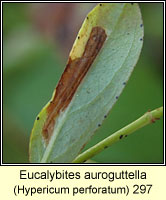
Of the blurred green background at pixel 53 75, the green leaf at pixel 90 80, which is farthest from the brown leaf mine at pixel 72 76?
the blurred green background at pixel 53 75

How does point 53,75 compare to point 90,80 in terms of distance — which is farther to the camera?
point 53,75

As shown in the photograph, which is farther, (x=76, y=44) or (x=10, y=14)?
(x=10, y=14)

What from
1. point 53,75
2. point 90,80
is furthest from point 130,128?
point 53,75

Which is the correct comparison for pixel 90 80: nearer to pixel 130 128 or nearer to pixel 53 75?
pixel 130 128

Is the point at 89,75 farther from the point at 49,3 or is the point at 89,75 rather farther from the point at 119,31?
the point at 49,3

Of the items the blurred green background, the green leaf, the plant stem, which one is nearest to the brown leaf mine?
the green leaf

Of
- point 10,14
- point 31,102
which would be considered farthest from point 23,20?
point 31,102
